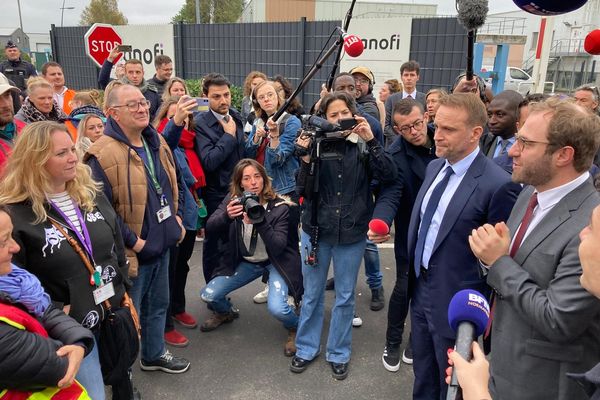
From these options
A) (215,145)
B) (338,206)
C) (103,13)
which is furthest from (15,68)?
(103,13)

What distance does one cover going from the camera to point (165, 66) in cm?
707

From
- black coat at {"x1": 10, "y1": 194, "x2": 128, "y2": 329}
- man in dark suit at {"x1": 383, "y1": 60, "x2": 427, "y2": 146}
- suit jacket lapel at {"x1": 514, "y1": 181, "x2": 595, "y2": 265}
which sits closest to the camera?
A: suit jacket lapel at {"x1": 514, "y1": 181, "x2": 595, "y2": 265}

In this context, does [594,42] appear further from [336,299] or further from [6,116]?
[6,116]

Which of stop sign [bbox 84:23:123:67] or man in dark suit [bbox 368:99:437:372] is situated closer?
man in dark suit [bbox 368:99:437:372]

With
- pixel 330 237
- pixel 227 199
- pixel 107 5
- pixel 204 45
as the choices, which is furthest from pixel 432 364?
pixel 107 5

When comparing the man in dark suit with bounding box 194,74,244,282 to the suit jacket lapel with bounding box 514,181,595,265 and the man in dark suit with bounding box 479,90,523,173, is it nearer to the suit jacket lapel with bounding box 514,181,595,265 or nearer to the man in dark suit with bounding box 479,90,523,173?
the man in dark suit with bounding box 479,90,523,173

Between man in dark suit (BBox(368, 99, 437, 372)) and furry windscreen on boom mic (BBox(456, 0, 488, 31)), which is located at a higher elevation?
furry windscreen on boom mic (BBox(456, 0, 488, 31))

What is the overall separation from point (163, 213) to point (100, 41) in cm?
513

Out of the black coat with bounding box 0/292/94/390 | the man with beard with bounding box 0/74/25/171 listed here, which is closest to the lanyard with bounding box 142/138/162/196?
the man with beard with bounding box 0/74/25/171

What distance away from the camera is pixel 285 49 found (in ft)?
36.2

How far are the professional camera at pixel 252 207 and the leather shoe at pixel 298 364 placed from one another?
107 centimetres

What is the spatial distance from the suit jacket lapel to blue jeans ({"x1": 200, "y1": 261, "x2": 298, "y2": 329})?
2038mm

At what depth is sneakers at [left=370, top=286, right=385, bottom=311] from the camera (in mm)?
4152

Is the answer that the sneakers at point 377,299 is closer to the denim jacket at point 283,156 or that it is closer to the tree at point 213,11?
the denim jacket at point 283,156
